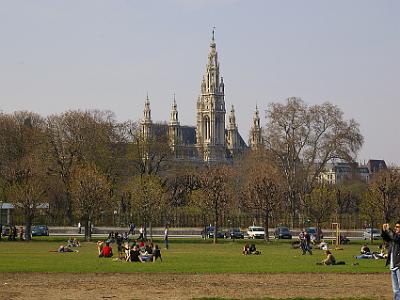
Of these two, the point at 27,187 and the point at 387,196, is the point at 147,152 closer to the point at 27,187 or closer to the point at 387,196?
the point at 27,187

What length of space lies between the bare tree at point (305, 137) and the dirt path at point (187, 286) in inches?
2982

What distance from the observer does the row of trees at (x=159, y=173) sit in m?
79.4

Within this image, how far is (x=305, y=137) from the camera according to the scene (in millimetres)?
110438

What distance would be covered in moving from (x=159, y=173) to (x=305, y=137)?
19.5m

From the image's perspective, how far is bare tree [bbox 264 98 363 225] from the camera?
4338 inches

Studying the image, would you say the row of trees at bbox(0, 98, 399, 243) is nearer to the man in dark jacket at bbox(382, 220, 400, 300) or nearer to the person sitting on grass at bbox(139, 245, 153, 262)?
the person sitting on grass at bbox(139, 245, 153, 262)

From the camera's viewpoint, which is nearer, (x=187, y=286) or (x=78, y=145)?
(x=187, y=286)

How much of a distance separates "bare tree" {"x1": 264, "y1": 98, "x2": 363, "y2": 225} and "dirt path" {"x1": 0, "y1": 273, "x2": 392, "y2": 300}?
248 ft

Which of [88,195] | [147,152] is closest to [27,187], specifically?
[88,195]

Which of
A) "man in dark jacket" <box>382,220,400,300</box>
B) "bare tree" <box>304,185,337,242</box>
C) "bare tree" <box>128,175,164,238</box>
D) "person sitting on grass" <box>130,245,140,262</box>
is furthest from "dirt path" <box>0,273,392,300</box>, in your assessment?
"bare tree" <box>128,175,164,238</box>

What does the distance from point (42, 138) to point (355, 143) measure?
3752cm

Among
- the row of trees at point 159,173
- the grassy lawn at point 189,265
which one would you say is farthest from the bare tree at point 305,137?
the grassy lawn at point 189,265

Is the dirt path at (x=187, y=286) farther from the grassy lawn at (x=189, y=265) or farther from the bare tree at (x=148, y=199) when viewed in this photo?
the bare tree at (x=148, y=199)

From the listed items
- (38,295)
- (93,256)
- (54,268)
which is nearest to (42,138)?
(93,256)
